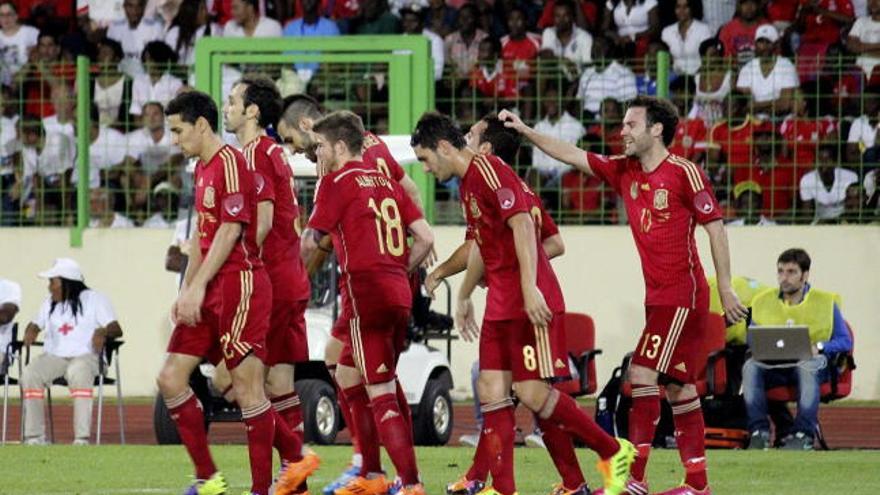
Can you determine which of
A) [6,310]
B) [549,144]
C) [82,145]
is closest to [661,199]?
[549,144]

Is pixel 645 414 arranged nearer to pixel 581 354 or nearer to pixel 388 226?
pixel 388 226

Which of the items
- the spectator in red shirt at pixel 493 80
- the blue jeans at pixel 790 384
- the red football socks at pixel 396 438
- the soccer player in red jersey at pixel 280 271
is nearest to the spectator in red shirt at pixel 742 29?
the spectator in red shirt at pixel 493 80

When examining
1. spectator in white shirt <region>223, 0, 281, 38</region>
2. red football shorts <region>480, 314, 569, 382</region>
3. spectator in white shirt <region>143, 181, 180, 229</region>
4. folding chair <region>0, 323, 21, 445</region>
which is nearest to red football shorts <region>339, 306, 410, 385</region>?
red football shorts <region>480, 314, 569, 382</region>

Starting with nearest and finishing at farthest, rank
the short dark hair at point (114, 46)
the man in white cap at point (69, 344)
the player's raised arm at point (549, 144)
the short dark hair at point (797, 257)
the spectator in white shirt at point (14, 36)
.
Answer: the player's raised arm at point (549, 144)
the short dark hair at point (797, 257)
the man in white cap at point (69, 344)
the short dark hair at point (114, 46)
the spectator in white shirt at point (14, 36)

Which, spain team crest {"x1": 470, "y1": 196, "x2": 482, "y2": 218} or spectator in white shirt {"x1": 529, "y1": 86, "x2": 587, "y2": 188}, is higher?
spectator in white shirt {"x1": 529, "y1": 86, "x2": 587, "y2": 188}

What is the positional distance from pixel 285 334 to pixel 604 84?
950cm

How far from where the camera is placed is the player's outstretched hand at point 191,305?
390 inches

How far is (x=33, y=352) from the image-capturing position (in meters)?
20.6

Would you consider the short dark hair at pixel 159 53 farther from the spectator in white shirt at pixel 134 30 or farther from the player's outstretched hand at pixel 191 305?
the player's outstretched hand at pixel 191 305

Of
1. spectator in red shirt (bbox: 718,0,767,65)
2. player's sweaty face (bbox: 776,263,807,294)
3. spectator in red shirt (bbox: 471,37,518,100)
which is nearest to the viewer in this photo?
player's sweaty face (bbox: 776,263,807,294)

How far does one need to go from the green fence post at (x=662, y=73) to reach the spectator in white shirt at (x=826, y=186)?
5.07 ft

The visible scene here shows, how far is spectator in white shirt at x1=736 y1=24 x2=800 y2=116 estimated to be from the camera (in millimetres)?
19672

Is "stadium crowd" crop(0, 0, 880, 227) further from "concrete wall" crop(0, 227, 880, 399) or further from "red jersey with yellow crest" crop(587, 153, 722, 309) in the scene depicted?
"red jersey with yellow crest" crop(587, 153, 722, 309)

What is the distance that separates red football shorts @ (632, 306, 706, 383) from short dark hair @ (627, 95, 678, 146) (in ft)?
3.00
